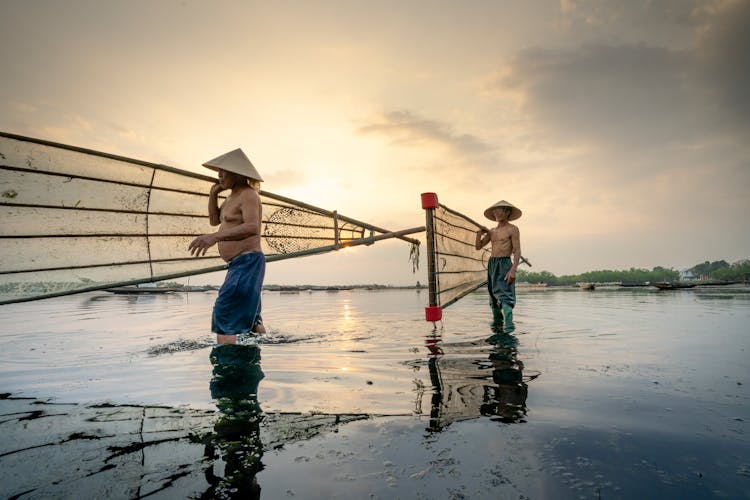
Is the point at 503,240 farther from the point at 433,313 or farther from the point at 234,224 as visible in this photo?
the point at 234,224

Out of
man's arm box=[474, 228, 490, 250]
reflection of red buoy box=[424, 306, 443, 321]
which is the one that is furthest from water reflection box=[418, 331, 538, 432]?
man's arm box=[474, 228, 490, 250]

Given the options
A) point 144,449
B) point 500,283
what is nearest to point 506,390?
point 144,449

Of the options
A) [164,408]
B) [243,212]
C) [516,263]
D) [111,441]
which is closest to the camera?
[111,441]

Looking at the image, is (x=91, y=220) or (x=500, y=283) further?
(x=500, y=283)

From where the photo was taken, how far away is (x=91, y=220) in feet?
16.7

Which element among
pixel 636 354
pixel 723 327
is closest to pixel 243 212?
pixel 636 354

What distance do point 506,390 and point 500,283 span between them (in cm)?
497

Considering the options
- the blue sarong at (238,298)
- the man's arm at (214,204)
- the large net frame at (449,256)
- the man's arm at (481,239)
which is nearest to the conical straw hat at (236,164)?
the man's arm at (214,204)

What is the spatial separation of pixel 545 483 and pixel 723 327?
7787 millimetres

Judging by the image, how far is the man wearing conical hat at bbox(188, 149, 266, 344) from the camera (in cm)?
460

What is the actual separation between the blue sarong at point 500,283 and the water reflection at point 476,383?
8.17 feet

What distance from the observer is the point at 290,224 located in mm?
6832

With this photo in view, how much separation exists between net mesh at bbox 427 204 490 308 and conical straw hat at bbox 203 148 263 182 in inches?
128

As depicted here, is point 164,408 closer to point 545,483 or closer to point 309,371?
point 309,371
